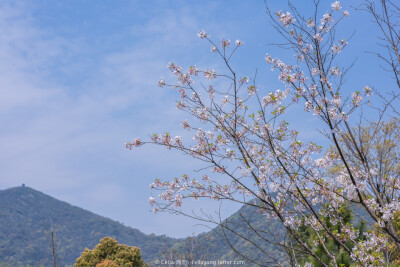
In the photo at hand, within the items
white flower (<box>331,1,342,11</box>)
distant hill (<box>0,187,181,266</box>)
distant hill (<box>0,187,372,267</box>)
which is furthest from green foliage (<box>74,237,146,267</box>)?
distant hill (<box>0,187,181,266</box>)

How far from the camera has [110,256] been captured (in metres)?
17.1

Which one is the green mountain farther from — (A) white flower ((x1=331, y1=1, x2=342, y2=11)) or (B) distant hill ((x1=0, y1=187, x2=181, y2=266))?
(A) white flower ((x1=331, y1=1, x2=342, y2=11))

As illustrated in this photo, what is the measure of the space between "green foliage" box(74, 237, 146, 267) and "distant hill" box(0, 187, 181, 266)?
2281 inches

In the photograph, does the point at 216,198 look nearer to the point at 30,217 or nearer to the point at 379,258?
the point at 379,258


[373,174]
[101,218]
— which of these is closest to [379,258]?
[373,174]

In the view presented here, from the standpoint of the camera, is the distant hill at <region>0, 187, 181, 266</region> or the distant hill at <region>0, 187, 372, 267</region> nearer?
the distant hill at <region>0, 187, 372, 267</region>

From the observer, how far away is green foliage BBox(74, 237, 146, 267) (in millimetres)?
16766

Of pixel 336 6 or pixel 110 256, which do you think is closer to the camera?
pixel 336 6

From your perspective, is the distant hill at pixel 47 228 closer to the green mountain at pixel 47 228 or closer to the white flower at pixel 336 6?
the green mountain at pixel 47 228

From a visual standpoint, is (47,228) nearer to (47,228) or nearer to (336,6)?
(47,228)

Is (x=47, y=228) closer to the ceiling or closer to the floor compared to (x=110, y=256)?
closer to the ceiling

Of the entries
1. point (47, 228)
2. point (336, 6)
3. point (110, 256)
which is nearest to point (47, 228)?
point (47, 228)

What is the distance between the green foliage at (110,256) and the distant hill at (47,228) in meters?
57.9

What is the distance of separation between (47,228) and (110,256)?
64694 mm
